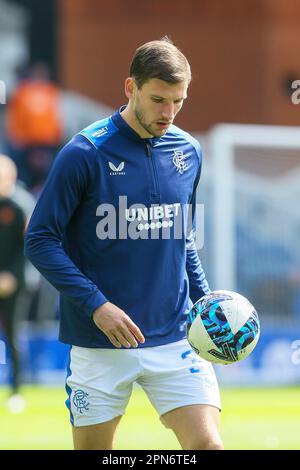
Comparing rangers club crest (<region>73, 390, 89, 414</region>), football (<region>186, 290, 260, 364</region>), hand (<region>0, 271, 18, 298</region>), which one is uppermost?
football (<region>186, 290, 260, 364</region>)

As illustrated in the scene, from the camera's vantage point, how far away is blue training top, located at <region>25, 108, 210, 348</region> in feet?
14.9

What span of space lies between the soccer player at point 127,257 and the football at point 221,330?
0.11 metres

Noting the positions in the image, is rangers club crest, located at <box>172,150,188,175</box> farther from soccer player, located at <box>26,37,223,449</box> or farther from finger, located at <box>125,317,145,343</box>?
finger, located at <box>125,317,145,343</box>

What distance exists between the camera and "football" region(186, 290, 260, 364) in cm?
462

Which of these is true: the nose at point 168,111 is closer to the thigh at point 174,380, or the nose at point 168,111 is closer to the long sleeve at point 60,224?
the long sleeve at point 60,224

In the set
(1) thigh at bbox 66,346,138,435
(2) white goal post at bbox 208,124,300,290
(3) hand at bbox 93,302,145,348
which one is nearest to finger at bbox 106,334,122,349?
(3) hand at bbox 93,302,145,348

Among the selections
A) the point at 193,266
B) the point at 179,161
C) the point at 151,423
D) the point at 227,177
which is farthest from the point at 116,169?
the point at 227,177

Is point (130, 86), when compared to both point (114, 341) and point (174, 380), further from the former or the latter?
point (174, 380)

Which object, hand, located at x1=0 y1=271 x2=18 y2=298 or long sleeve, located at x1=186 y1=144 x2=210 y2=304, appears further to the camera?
hand, located at x1=0 y1=271 x2=18 y2=298

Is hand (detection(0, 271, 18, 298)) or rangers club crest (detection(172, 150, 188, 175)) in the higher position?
rangers club crest (detection(172, 150, 188, 175))

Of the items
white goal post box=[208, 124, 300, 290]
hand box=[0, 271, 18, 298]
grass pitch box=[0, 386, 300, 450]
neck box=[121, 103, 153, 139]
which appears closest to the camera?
neck box=[121, 103, 153, 139]

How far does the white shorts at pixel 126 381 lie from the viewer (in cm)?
459

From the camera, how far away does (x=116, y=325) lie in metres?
4.39

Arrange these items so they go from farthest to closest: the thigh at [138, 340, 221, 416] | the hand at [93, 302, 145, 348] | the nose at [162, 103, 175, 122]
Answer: the thigh at [138, 340, 221, 416] → the nose at [162, 103, 175, 122] → the hand at [93, 302, 145, 348]
